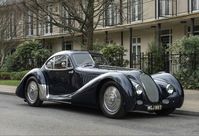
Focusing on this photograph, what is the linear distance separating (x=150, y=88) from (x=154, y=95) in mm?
201

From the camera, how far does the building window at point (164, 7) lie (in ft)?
99.9

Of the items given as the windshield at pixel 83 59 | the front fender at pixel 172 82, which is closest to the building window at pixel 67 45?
the windshield at pixel 83 59


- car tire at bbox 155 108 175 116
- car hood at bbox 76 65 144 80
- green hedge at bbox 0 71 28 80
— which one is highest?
car hood at bbox 76 65 144 80

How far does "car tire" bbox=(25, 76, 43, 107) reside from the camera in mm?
14953

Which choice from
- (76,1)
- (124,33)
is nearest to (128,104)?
(76,1)

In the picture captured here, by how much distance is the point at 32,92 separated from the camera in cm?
1516

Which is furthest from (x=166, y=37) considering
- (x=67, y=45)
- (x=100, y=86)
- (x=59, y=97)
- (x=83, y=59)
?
(x=100, y=86)

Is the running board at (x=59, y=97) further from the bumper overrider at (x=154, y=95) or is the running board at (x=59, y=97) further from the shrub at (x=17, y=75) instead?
the shrub at (x=17, y=75)

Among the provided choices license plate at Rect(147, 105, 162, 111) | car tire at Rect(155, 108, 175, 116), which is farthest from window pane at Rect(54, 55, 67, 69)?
license plate at Rect(147, 105, 162, 111)

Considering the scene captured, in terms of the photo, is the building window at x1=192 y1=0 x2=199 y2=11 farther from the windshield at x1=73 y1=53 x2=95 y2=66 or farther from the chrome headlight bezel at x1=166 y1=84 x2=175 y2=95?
the chrome headlight bezel at x1=166 y1=84 x2=175 y2=95

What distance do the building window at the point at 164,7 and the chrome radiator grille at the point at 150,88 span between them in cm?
1859

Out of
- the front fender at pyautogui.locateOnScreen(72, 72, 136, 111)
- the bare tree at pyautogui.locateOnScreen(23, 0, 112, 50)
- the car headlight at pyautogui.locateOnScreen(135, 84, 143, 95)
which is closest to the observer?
the front fender at pyautogui.locateOnScreen(72, 72, 136, 111)

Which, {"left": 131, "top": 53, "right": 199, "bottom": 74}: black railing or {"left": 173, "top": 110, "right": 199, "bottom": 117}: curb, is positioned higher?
{"left": 131, "top": 53, "right": 199, "bottom": 74}: black railing

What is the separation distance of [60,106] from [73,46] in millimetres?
27240
